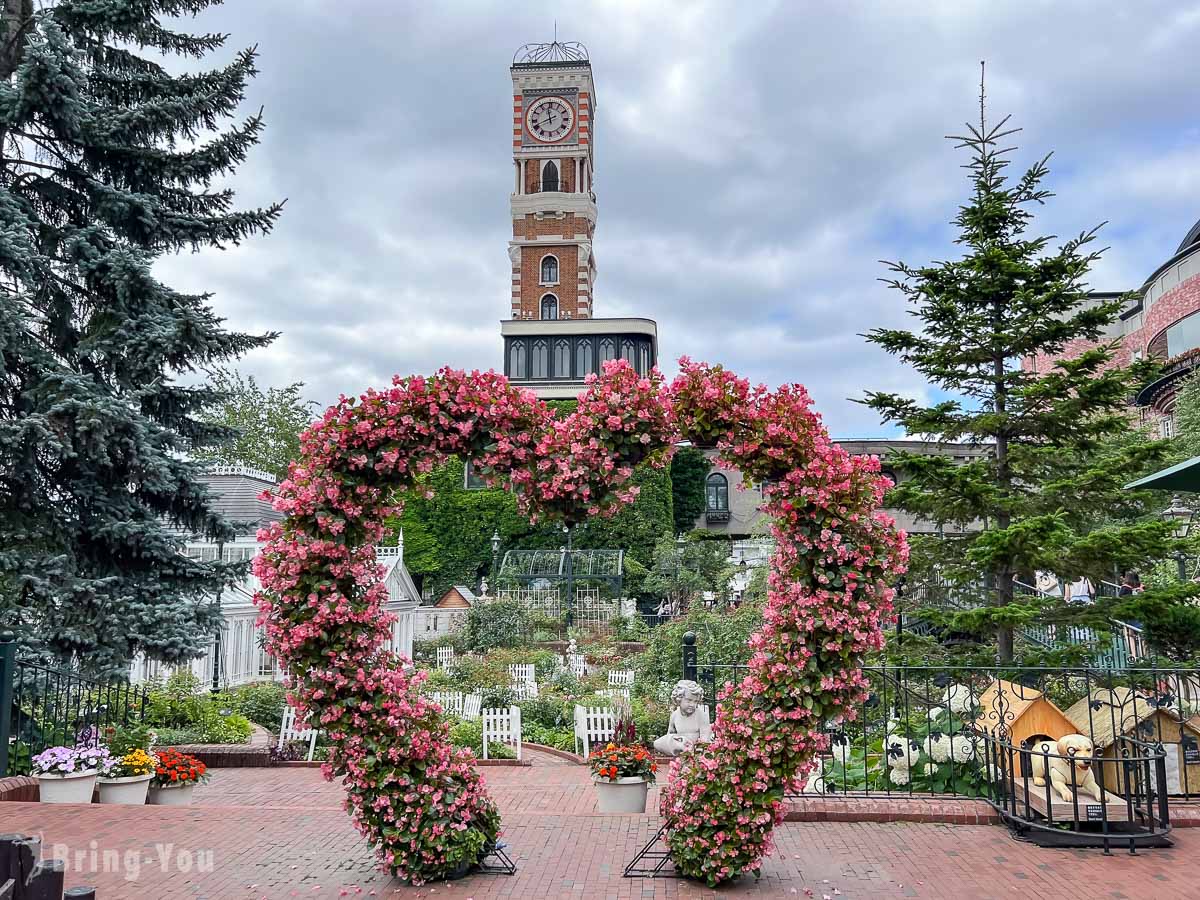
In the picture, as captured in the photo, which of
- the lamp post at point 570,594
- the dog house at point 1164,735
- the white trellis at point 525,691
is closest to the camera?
the dog house at point 1164,735

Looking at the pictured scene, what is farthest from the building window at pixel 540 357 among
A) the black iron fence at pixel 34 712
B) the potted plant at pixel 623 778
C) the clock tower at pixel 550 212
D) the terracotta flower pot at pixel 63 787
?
the potted plant at pixel 623 778

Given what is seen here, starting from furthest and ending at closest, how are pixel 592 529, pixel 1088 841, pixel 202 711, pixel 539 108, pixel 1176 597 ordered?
pixel 539 108
pixel 592 529
pixel 202 711
pixel 1176 597
pixel 1088 841

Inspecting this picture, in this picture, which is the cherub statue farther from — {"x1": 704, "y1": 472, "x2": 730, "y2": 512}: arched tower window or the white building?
{"x1": 704, "y1": 472, "x2": 730, "y2": 512}: arched tower window

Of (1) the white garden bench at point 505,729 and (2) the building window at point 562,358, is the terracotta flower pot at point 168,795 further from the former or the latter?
(2) the building window at point 562,358

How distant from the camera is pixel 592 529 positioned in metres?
37.3

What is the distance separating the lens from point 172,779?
8.34 meters

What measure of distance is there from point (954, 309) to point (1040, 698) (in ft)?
18.5

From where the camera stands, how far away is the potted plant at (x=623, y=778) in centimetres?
742

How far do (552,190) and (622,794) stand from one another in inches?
1769

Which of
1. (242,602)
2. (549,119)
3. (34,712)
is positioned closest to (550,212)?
(549,119)

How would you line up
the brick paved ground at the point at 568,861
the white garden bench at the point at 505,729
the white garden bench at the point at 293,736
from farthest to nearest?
1. the white garden bench at the point at 505,729
2. the white garden bench at the point at 293,736
3. the brick paved ground at the point at 568,861

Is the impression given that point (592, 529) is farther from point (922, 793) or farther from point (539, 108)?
point (922, 793)

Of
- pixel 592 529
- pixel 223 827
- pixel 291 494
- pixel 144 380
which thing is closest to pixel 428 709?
pixel 291 494

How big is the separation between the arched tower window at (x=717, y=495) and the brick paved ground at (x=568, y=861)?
1371 inches
